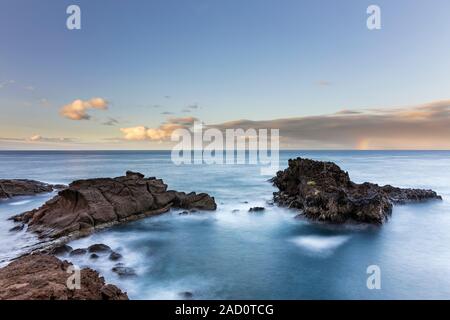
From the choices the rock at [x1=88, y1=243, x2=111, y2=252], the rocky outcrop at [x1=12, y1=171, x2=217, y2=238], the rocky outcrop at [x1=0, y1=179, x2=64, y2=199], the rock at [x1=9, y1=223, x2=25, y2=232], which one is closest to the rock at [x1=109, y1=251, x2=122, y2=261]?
the rock at [x1=88, y1=243, x2=111, y2=252]

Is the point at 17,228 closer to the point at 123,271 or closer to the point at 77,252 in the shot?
the point at 77,252

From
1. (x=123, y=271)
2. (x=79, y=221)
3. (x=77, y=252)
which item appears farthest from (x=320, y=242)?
(x=79, y=221)

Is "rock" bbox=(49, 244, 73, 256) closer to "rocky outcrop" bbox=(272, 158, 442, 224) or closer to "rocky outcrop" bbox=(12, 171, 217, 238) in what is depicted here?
"rocky outcrop" bbox=(12, 171, 217, 238)

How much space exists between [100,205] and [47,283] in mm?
12086

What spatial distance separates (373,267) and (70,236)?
51.1 feet

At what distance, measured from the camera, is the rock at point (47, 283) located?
27.3ft

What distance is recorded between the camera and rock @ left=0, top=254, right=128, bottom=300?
8.33m

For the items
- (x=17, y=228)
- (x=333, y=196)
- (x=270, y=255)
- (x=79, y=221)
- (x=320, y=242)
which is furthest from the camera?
(x=333, y=196)

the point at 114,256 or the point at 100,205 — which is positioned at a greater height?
the point at 100,205

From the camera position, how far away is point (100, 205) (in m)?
20.7

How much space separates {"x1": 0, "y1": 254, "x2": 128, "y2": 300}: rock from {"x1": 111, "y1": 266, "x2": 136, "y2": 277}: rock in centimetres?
236

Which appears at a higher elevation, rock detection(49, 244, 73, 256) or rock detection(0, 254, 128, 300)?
rock detection(0, 254, 128, 300)
